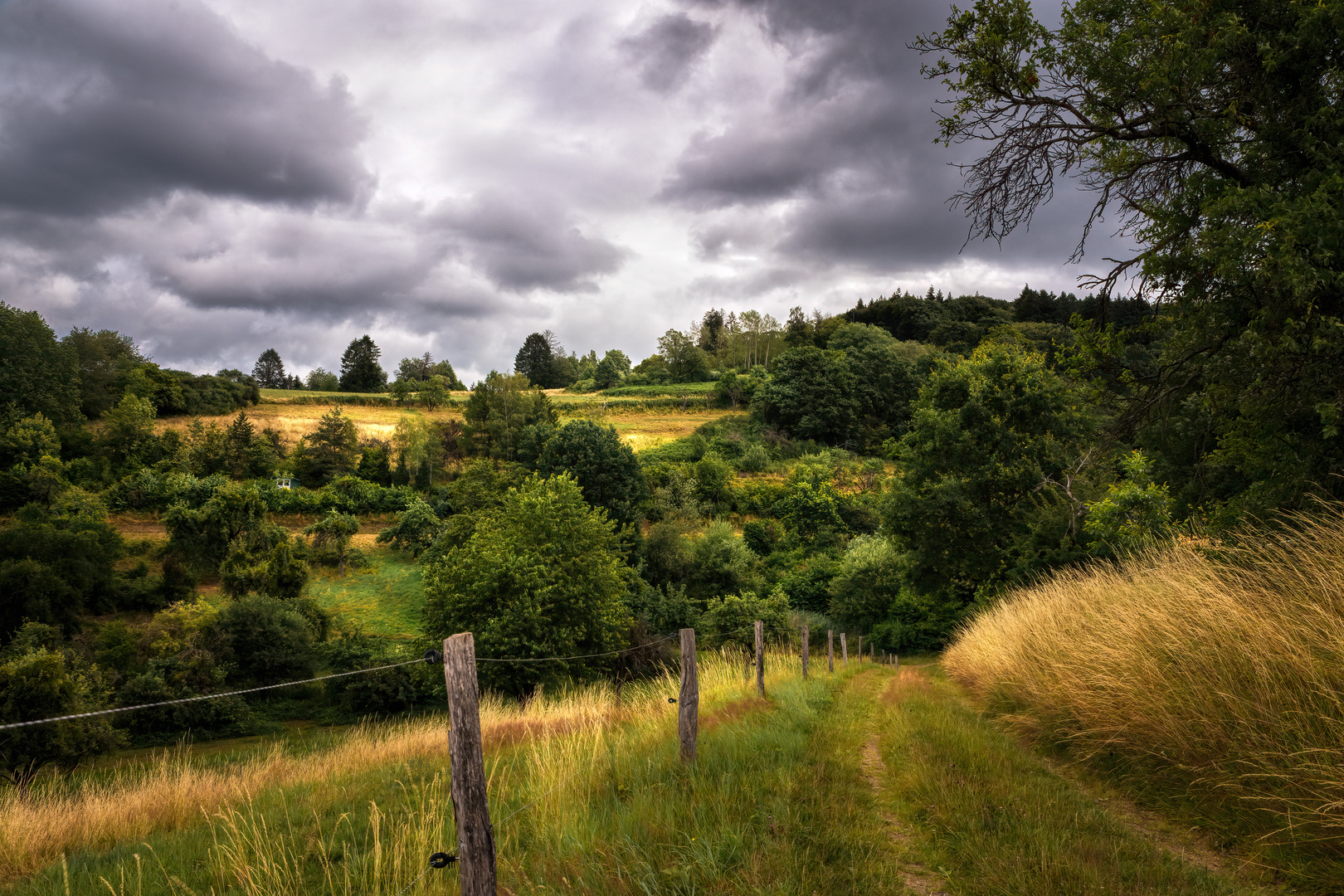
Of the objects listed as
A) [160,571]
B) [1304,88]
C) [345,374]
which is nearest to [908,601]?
[1304,88]

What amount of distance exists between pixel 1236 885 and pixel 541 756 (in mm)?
5413

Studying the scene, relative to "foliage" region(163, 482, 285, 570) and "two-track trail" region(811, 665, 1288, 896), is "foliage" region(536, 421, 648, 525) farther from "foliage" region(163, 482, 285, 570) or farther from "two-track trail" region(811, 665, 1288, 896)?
"two-track trail" region(811, 665, 1288, 896)

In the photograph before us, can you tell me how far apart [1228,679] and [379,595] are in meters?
39.0

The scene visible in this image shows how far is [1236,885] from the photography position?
3.33 metres

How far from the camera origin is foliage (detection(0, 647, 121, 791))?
1584 centimetres

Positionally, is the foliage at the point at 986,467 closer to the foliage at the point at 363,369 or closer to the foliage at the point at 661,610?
the foliage at the point at 661,610

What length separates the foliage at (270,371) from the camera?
118688 millimetres

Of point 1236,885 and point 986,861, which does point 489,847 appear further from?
point 1236,885

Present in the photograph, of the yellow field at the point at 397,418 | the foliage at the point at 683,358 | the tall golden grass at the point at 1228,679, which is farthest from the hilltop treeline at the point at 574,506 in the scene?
the foliage at the point at 683,358

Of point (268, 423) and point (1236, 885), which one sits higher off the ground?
point (268, 423)

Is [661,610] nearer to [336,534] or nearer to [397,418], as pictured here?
[336,534]

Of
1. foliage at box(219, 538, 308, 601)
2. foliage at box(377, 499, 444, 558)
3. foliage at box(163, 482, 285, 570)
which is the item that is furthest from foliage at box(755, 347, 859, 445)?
foliage at box(163, 482, 285, 570)

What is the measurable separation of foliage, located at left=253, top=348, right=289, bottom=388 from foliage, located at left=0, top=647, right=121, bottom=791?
118m

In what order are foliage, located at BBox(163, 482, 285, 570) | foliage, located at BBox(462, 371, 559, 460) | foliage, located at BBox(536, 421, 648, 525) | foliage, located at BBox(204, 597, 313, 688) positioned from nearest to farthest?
foliage, located at BBox(204, 597, 313, 688)
foliage, located at BBox(163, 482, 285, 570)
foliage, located at BBox(536, 421, 648, 525)
foliage, located at BBox(462, 371, 559, 460)
